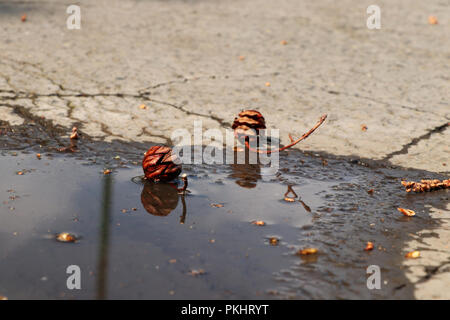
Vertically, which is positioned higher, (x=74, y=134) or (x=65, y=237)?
(x=74, y=134)

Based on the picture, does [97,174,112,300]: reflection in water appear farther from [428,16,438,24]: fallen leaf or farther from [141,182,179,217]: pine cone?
[428,16,438,24]: fallen leaf

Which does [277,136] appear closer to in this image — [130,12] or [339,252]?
[339,252]

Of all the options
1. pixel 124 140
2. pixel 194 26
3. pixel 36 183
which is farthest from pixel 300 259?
pixel 194 26

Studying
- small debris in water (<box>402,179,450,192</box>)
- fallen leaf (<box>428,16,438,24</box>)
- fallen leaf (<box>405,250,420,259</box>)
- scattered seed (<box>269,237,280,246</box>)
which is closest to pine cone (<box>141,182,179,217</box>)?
scattered seed (<box>269,237,280,246</box>)

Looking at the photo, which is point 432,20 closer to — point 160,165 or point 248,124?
point 248,124

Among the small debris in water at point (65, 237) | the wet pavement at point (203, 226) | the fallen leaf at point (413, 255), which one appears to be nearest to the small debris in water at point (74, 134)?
the wet pavement at point (203, 226)

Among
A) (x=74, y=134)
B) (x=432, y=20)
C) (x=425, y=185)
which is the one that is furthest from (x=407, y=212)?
(x=432, y=20)

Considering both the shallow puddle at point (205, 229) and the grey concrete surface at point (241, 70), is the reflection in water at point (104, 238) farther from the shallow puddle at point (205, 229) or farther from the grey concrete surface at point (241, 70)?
the grey concrete surface at point (241, 70)
